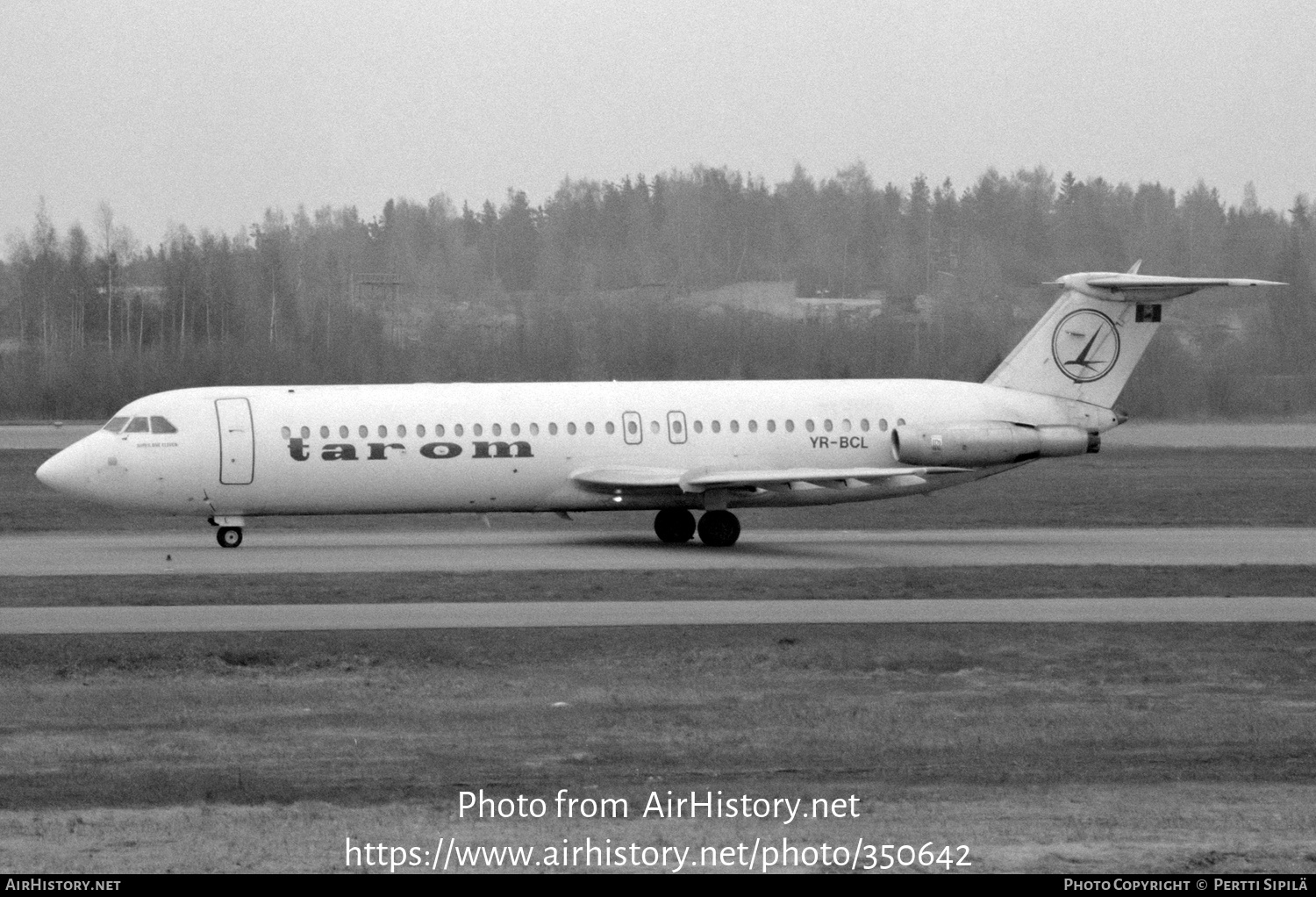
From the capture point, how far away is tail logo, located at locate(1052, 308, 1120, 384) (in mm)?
31469

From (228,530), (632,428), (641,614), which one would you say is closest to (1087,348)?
(632,428)

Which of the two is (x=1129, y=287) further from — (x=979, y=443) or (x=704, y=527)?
(x=704, y=527)

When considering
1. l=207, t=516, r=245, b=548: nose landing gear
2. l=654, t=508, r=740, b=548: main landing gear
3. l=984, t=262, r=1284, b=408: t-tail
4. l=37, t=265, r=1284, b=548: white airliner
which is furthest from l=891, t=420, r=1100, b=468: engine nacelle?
l=207, t=516, r=245, b=548: nose landing gear

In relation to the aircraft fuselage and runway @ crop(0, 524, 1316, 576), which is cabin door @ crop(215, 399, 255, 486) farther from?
runway @ crop(0, 524, 1316, 576)

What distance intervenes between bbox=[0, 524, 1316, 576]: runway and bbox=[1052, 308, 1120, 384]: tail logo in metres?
2.99

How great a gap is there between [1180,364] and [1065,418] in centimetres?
3376

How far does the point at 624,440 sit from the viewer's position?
2962cm

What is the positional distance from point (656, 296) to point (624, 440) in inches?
1558

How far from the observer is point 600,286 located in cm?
7662

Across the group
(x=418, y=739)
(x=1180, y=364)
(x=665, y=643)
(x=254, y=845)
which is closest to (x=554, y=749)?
(x=418, y=739)

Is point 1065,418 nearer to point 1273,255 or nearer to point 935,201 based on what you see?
point 1273,255

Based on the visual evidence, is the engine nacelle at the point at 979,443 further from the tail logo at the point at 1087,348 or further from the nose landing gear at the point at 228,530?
the nose landing gear at the point at 228,530

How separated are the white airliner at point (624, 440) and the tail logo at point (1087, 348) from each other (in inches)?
1.2

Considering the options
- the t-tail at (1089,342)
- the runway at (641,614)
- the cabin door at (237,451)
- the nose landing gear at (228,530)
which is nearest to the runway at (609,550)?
the nose landing gear at (228,530)
